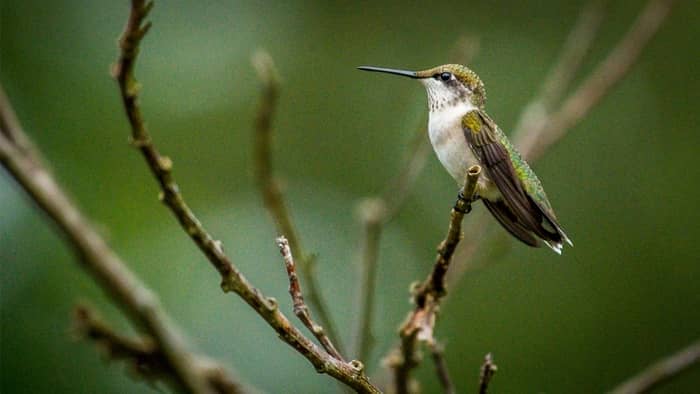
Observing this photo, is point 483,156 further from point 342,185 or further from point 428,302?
point 342,185

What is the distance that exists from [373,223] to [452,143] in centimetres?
47

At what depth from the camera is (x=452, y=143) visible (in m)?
3.11

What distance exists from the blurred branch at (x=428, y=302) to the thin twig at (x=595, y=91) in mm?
1107

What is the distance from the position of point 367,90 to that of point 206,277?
3549 mm

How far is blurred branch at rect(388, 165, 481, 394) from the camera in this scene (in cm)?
205

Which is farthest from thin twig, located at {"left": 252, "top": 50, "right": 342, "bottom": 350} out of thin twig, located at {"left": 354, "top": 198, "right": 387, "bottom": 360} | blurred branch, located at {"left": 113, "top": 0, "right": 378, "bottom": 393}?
blurred branch, located at {"left": 113, "top": 0, "right": 378, "bottom": 393}

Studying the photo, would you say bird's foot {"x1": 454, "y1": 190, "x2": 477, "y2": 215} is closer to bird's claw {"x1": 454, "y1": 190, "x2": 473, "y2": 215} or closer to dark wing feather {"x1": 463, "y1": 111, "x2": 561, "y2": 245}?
bird's claw {"x1": 454, "y1": 190, "x2": 473, "y2": 215}

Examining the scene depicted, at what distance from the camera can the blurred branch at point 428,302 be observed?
2047 millimetres

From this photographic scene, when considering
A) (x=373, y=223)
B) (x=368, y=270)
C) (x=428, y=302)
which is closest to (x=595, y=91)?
(x=373, y=223)

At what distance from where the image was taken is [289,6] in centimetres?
1134

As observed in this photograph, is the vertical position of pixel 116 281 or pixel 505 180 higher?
pixel 505 180

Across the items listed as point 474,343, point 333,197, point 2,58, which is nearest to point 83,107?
point 2,58

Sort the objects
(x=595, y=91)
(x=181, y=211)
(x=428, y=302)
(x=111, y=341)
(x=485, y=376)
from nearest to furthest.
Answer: (x=111, y=341)
(x=181, y=211)
(x=485, y=376)
(x=428, y=302)
(x=595, y=91)

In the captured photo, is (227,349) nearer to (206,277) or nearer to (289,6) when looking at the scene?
(206,277)
